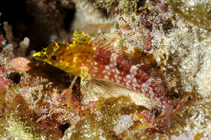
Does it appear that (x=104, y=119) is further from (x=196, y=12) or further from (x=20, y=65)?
(x=196, y=12)

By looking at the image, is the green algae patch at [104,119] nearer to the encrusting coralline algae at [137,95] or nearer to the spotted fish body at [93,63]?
the encrusting coralline algae at [137,95]

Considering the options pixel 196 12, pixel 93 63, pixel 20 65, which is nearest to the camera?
pixel 196 12

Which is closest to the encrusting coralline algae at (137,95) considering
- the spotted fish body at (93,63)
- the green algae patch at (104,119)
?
the green algae patch at (104,119)

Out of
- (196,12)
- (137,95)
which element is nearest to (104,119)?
(137,95)

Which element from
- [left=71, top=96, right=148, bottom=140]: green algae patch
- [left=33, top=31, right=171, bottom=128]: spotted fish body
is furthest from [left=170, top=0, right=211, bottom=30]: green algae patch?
[left=71, top=96, right=148, bottom=140]: green algae patch

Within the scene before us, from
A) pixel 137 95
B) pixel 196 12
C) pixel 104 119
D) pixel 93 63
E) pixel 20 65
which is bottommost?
pixel 104 119

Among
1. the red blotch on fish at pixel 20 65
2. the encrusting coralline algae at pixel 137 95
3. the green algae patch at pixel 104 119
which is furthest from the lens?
the red blotch on fish at pixel 20 65
